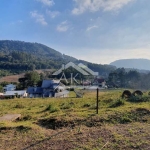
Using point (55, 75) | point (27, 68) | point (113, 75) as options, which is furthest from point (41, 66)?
point (113, 75)

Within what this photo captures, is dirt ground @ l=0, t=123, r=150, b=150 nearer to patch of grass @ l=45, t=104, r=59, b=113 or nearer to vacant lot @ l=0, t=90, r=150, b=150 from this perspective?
vacant lot @ l=0, t=90, r=150, b=150

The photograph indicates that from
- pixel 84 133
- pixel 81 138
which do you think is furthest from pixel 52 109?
pixel 81 138

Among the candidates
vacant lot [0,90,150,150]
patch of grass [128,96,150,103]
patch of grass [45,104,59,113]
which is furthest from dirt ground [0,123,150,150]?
patch of grass [128,96,150,103]

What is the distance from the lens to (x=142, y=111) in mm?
6301

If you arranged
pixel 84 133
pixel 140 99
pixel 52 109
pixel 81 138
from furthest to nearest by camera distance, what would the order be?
pixel 140 99 → pixel 52 109 → pixel 84 133 → pixel 81 138

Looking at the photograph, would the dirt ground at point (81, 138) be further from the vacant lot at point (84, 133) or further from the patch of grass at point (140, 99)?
the patch of grass at point (140, 99)

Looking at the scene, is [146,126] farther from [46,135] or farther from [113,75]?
[113,75]

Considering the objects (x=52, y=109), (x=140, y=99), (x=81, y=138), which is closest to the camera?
(x=81, y=138)

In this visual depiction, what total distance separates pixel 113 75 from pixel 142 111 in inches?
1399

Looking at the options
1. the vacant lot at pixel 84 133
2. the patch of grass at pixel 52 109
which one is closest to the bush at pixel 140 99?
the vacant lot at pixel 84 133

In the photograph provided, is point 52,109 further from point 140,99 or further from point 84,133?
point 140,99

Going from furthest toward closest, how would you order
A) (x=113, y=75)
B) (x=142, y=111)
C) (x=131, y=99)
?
(x=113, y=75)
(x=131, y=99)
(x=142, y=111)

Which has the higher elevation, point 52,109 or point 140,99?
point 140,99

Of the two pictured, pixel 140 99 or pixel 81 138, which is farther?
pixel 140 99
